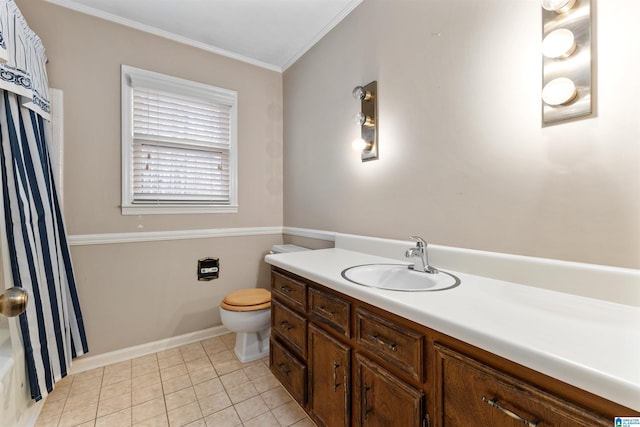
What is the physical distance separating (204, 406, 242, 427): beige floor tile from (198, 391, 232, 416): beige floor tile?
0.04 metres

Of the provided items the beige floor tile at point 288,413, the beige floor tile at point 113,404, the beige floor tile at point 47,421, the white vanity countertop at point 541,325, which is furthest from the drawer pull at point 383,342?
the beige floor tile at point 47,421

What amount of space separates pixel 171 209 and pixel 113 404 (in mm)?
1324

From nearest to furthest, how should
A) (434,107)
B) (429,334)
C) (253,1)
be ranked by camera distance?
1. (429,334)
2. (434,107)
3. (253,1)

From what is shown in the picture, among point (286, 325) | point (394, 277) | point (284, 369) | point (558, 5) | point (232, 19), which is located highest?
point (232, 19)

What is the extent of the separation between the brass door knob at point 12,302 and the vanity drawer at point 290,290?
102cm

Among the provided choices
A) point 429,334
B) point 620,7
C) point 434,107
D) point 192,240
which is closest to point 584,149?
point 620,7

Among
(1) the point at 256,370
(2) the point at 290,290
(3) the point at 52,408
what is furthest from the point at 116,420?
(2) the point at 290,290

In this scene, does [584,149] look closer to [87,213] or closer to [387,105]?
[387,105]

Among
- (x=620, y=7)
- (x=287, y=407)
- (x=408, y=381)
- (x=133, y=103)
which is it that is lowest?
(x=287, y=407)

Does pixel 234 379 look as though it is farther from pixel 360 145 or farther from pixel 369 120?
pixel 369 120

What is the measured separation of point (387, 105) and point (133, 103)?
1910 mm

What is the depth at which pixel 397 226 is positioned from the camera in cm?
164

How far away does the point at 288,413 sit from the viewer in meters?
1.59

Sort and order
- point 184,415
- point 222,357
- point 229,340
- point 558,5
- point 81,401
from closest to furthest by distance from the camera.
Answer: point 558,5, point 184,415, point 81,401, point 222,357, point 229,340
